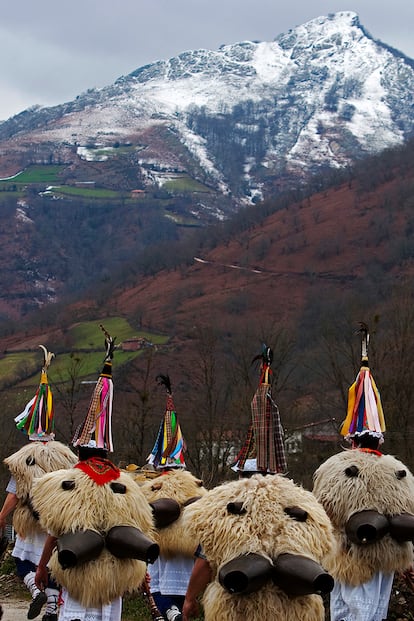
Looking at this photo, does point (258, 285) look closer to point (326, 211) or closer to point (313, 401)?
point (326, 211)

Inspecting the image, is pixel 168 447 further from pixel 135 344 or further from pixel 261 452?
pixel 135 344

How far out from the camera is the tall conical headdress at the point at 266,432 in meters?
5.64

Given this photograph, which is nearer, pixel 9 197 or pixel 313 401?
pixel 313 401

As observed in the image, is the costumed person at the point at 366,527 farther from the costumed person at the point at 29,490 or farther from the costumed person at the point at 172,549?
the costumed person at the point at 29,490

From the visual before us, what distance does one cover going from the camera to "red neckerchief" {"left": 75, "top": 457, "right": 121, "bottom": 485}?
6363 mm

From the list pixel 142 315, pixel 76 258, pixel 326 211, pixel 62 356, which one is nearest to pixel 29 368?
pixel 62 356

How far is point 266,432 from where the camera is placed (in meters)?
5.66

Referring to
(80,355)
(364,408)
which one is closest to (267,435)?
(364,408)

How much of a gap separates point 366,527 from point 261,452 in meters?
1.57

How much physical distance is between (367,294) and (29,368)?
3300cm

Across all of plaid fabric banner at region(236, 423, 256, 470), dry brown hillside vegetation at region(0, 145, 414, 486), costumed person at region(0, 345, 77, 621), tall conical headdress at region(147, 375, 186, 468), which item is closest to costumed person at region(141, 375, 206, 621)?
tall conical headdress at region(147, 375, 186, 468)

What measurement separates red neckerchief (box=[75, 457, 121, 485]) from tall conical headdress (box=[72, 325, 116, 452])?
5.3 inches

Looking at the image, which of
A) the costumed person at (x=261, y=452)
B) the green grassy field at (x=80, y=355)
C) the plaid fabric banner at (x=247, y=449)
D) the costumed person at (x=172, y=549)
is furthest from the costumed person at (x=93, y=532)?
the green grassy field at (x=80, y=355)

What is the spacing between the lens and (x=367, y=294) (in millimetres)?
73500
